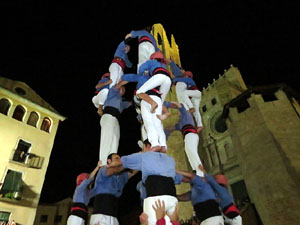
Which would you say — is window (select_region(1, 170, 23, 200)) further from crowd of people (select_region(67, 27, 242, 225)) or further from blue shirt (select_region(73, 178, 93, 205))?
blue shirt (select_region(73, 178, 93, 205))

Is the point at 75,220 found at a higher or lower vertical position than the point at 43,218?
lower

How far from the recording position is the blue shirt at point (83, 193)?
4.46 metres

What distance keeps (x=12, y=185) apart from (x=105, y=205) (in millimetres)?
13469

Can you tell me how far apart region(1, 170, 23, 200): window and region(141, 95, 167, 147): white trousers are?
13.9m

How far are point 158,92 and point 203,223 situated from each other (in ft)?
9.67

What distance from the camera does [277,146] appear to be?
16.4 metres

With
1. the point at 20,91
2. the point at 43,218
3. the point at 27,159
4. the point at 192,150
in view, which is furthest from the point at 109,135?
the point at 43,218

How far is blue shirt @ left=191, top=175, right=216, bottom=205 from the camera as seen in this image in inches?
176

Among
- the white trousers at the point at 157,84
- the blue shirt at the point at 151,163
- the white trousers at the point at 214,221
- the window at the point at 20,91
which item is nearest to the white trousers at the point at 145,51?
the white trousers at the point at 157,84

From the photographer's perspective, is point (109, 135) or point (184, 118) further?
point (184, 118)

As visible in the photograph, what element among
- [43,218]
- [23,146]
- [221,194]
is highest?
[23,146]

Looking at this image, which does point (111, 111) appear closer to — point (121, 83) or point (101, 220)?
point (121, 83)

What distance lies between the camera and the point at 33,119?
17.6 m

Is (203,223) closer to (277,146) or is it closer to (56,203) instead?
(277,146)
